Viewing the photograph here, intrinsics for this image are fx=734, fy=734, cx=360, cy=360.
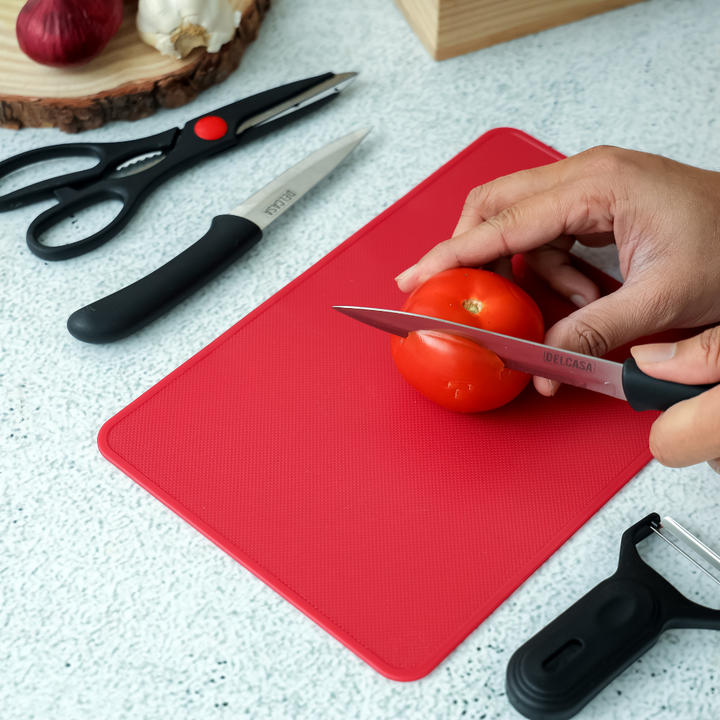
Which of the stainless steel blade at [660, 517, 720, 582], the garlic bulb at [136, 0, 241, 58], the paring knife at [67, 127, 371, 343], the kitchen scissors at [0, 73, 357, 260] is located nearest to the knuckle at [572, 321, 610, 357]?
the stainless steel blade at [660, 517, 720, 582]

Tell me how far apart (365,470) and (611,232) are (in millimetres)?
508

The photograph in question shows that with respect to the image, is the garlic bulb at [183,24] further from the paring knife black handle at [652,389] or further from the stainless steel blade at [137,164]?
the paring knife black handle at [652,389]

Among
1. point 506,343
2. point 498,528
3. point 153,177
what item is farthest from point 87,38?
point 498,528

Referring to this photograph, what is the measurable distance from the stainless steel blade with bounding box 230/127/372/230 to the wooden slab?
0.91 ft

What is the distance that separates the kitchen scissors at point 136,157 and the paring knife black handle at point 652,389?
0.79 metres

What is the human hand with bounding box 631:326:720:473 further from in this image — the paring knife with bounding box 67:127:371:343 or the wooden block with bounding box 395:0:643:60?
the wooden block with bounding box 395:0:643:60

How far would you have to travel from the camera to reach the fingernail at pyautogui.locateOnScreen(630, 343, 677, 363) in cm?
76

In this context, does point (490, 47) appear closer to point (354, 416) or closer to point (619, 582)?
point (354, 416)

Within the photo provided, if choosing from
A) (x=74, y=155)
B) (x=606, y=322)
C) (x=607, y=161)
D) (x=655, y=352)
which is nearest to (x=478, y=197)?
(x=607, y=161)

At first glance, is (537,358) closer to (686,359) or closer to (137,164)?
(686,359)

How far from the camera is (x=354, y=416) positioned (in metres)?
0.98

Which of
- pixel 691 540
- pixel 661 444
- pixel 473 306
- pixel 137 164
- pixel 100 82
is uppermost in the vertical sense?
pixel 100 82

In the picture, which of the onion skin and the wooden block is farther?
the wooden block

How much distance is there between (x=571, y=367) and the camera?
83cm
